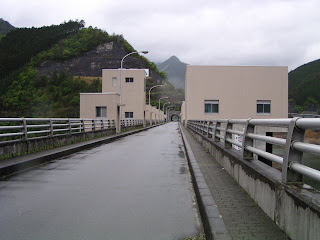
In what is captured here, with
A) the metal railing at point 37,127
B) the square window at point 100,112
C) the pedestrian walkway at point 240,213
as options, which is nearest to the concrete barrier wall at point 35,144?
the metal railing at point 37,127

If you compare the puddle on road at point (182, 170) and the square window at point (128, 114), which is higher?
the square window at point (128, 114)

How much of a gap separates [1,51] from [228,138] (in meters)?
175

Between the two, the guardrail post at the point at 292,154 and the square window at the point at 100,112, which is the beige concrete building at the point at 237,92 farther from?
the guardrail post at the point at 292,154

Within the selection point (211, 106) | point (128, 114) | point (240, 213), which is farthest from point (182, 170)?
point (128, 114)

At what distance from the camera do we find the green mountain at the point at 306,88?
8856 centimetres

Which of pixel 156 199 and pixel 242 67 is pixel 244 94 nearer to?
pixel 242 67

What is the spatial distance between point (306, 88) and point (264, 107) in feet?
191

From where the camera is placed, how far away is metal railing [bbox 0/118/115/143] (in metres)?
10.4

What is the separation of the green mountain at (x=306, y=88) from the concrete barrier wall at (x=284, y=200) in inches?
3506

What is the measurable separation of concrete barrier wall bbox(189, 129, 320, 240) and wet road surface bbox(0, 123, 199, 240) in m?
1.01

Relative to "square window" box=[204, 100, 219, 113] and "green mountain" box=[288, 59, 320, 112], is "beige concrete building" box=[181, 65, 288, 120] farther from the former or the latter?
"green mountain" box=[288, 59, 320, 112]

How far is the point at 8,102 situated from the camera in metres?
101

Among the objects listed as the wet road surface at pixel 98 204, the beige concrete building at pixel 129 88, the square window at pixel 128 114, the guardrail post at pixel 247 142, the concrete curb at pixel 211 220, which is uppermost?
the beige concrete building at pixel 129 88

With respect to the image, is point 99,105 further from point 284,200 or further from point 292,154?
point 284,200
